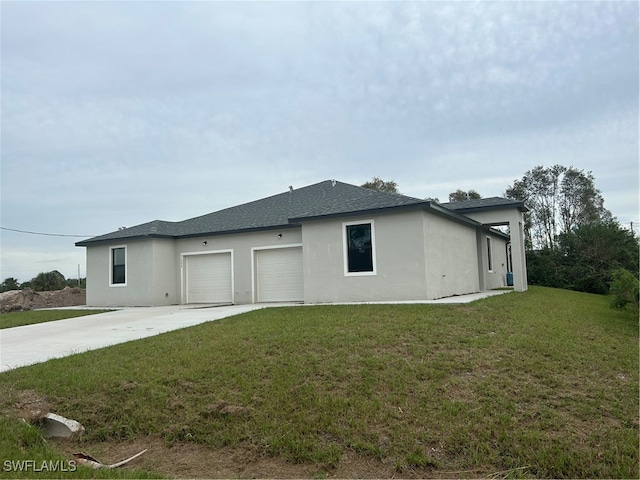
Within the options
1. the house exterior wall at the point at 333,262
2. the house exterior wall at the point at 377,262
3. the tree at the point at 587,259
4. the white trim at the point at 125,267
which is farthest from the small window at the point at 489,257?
the white trim at the point at 125,267

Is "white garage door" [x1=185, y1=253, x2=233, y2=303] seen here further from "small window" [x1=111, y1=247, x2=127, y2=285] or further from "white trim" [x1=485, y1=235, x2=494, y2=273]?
"white trim" [x1=485, y1=235, x2=494, y2=273]

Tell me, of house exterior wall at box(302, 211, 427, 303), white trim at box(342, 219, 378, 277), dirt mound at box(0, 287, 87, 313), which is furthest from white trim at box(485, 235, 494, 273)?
dirt mound at box(0, 287, 87, 313)

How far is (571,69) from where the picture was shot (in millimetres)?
10219

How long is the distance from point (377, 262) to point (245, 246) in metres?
6.01

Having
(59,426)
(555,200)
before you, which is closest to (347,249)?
(59,426)

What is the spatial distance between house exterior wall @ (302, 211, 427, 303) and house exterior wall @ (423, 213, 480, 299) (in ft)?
1.32

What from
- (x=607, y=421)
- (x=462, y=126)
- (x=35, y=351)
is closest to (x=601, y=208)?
(x=462, y=126)

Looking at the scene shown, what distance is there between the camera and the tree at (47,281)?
101 feet

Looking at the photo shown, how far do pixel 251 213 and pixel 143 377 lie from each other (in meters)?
13.2

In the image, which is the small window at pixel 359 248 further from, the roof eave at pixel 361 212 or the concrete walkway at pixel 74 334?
the concrete walkway at pixel 74 334

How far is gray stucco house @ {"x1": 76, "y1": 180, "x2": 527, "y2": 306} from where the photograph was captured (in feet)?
43.3

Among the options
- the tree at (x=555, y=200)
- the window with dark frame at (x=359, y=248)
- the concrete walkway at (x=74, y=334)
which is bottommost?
the concrete walkway at (x=74, y=334)

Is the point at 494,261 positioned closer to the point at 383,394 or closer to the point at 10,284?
the point at 383,394

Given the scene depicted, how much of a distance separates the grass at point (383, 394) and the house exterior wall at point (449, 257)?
502cm
